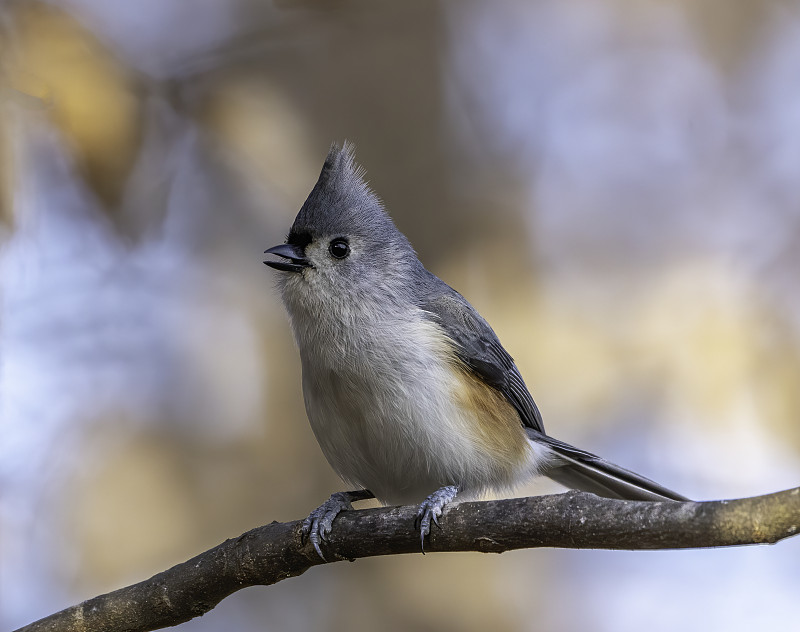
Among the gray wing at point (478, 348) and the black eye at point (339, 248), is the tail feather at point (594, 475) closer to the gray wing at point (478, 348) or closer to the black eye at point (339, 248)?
the gray wing at point (478, 348)

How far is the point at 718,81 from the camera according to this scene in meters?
3.49

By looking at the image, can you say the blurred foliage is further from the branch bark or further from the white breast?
the branch bark

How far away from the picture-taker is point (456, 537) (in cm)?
169

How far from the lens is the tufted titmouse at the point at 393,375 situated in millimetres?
2088

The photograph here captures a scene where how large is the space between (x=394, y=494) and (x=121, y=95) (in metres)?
1.92

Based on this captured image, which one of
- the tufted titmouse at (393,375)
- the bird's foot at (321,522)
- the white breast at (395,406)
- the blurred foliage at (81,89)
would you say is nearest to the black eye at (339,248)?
the tufted titmouse at (393,375)

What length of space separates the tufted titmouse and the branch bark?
0.41ft

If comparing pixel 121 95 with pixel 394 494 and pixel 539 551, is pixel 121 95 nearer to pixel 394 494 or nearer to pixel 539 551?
pixel 394 494

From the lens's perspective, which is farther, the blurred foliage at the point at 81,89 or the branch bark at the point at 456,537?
the blurred foliage at the point at 81,89

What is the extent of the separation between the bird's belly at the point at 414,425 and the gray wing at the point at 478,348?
6cm

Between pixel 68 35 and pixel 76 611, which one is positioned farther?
pixel 68 35

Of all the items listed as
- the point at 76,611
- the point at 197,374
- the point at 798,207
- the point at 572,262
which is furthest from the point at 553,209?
the point at 76,611

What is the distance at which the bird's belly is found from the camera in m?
2.07

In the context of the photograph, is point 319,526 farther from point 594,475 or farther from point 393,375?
point 594,475
